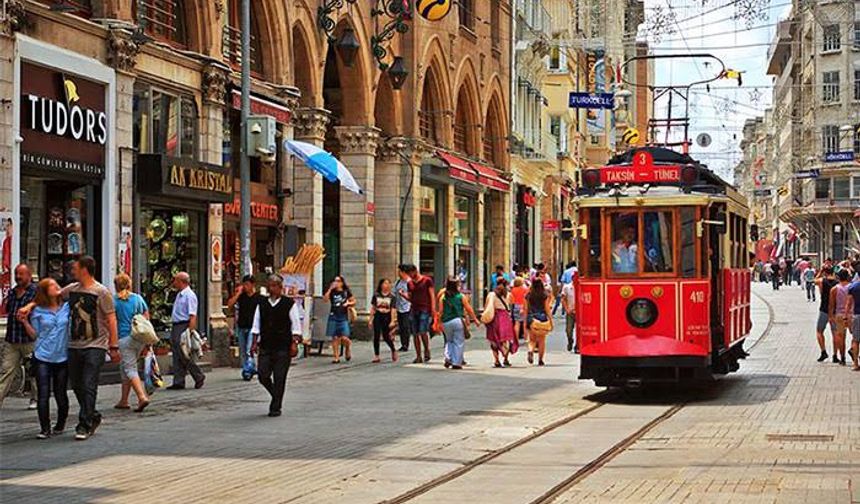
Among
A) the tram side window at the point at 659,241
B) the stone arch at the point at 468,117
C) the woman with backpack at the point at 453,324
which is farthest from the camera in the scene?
the stone arch at the point at 468,117

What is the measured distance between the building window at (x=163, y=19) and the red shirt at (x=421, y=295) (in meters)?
6.16

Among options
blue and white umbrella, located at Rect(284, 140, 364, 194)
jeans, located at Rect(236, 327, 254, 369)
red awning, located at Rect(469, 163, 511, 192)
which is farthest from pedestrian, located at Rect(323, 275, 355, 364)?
red awning, located at Rect(469, 163, 511, 192)

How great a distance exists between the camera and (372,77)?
34.2 m

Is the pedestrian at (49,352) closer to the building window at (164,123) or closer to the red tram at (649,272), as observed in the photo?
the red tram at (649,272)

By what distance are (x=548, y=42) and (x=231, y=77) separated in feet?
100

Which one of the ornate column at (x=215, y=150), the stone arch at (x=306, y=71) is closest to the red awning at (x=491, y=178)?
the stone arch at (x=306, y=71)

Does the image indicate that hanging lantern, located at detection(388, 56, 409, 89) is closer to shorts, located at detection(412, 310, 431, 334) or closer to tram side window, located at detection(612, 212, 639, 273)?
shorts, located at detection(412, 310, 431, 334)

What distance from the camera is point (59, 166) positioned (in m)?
20.5

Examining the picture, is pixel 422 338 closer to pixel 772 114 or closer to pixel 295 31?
pixel 295 31

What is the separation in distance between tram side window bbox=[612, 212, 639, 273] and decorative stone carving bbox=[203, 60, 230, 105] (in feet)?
28.9

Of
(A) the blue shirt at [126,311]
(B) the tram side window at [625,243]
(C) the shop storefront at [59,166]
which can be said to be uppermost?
(C) the shop storefront at [59,166]

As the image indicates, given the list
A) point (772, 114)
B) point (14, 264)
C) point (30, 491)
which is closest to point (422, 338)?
point (14, 264)

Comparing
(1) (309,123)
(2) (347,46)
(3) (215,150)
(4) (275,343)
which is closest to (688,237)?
(4) (275,343)

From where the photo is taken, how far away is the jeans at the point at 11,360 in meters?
14.8
